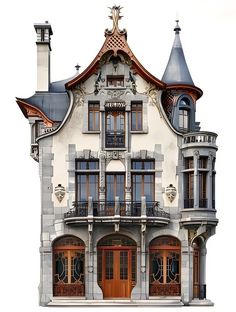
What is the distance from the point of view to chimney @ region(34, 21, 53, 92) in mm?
52719

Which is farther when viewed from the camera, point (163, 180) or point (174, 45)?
point (174, 45)

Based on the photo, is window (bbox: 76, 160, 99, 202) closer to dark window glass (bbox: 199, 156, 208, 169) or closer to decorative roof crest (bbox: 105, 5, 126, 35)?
dark window glass (bbox: 199, 156, 208, 169)

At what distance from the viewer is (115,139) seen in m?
49.7

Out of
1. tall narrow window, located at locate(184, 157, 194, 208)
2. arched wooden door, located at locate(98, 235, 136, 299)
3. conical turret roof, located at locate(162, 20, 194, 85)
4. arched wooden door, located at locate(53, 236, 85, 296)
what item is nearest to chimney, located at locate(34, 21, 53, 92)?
conical turret roof, located at locate(162, 20, 194, 85)

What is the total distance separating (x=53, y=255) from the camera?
48906mm

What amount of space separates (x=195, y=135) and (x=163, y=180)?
323 centimetres

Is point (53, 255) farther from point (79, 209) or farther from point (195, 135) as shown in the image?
point (195, 135)

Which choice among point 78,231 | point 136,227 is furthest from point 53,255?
point 136,227

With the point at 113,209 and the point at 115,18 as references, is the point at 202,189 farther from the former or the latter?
the point at 115,18

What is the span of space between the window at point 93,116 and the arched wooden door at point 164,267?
7.54 m

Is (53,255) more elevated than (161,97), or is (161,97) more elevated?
(161,97)

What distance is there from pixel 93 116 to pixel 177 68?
6228 millimetres

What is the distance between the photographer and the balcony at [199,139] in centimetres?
4872

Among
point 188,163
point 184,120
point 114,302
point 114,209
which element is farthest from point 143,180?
point 114,302
